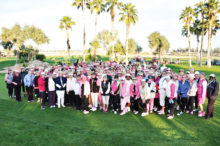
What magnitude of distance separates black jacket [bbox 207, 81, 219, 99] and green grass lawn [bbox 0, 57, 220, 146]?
1194 mm

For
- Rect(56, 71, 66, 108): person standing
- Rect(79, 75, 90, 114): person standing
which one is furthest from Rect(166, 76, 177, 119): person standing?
Rect(56, 71, 66, 108): person standing

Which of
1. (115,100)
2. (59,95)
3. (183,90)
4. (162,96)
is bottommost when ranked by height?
(115,100)

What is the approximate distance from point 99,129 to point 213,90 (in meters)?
5.62

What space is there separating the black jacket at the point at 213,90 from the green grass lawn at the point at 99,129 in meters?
1.19

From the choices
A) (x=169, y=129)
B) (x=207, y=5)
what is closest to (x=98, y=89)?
(x=169, y=129)

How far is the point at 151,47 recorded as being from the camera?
64750 mm

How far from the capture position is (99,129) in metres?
7.58

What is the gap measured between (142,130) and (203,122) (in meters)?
3.10

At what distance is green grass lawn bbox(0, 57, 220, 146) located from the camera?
6543mm

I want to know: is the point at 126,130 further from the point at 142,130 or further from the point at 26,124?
the point at 26,124

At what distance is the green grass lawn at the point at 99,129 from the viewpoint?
258 inches

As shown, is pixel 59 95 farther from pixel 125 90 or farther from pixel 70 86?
pixel 125 90

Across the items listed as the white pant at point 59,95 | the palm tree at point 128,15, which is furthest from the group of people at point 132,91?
the palm tree at point 128,15

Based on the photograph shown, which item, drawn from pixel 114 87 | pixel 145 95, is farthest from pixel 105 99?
pixel 145 95
